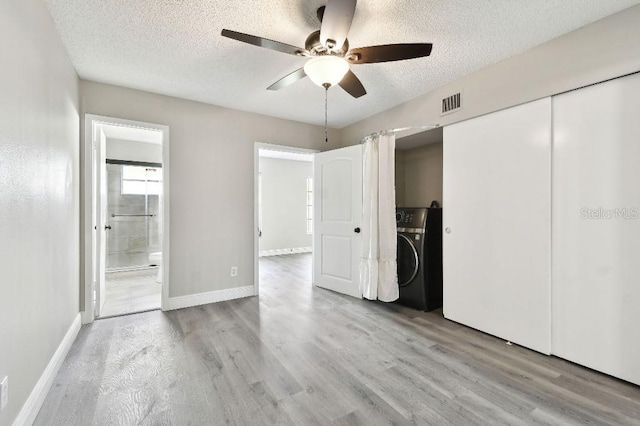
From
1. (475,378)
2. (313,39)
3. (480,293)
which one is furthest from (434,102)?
(475,378)

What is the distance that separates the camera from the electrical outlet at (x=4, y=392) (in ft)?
4.04

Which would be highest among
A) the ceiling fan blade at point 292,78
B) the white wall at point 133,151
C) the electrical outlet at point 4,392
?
the white wall at point 133,151

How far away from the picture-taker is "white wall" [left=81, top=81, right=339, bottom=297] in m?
3.22

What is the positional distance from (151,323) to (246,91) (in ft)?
8.62

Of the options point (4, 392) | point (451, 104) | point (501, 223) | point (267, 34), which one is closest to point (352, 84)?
point (267, 34)

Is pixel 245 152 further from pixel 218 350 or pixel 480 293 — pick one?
pixel 480 293

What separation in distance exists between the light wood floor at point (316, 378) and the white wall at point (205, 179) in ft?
2.46

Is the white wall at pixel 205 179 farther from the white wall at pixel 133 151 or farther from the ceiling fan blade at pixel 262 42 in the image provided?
the white wall at pixel 133 151

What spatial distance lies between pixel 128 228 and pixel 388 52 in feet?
19.1

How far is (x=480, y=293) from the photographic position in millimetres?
2662

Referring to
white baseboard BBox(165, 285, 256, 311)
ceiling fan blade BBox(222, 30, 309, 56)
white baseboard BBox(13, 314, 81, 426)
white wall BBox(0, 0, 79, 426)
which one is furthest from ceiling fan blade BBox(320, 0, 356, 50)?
white baseboard BBox(165, 285, 256, 311)

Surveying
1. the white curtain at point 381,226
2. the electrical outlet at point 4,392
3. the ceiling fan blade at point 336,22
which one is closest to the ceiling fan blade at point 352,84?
the ceiling fan blade at point 336,22

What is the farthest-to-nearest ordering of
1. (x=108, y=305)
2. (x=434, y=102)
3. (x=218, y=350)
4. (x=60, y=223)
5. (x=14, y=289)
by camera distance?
(x=108, y=305) → (x=434, y=102) → (x=218, y=350) → (x=60, y=223) → (x=14, y=289)

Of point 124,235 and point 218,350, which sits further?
point 124,235
